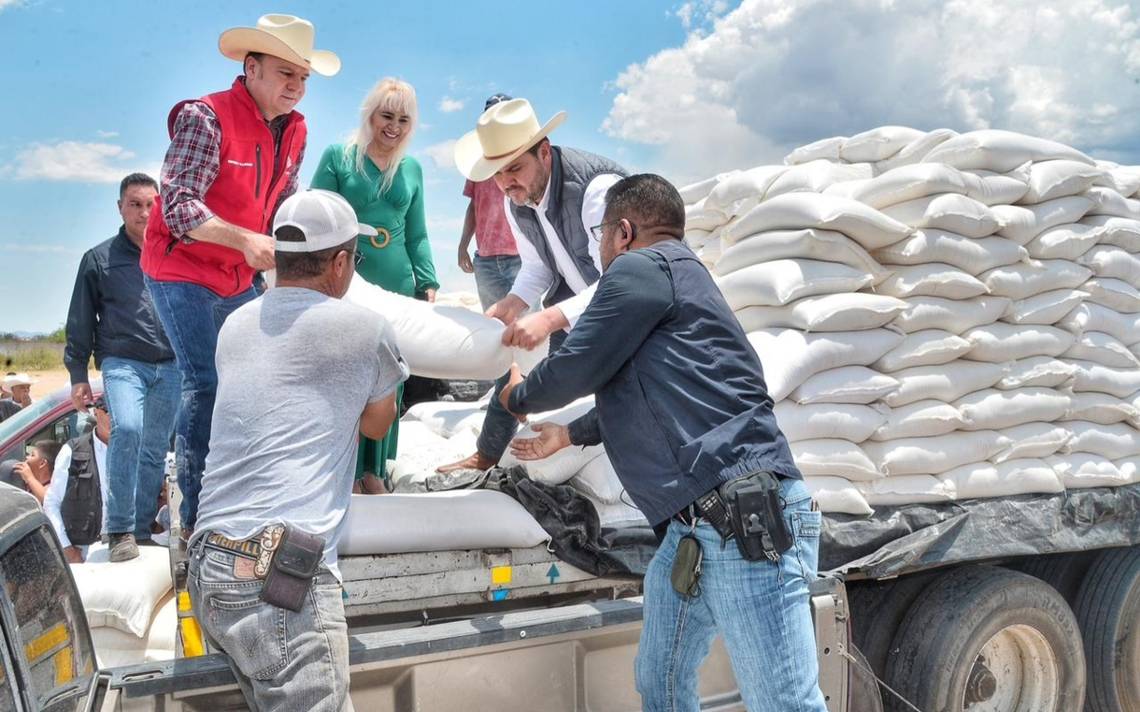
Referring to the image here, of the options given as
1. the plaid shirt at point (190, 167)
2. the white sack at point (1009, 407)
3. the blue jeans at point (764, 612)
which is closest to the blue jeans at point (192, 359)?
the plaid shirt at point (190, 167)

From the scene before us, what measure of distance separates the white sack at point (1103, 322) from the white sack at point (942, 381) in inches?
18.6

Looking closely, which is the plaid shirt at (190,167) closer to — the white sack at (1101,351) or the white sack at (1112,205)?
the white sack at (1101,351)

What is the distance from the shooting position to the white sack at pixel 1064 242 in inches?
161

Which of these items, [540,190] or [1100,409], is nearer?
[540,190]

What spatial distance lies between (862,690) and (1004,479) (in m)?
1.05

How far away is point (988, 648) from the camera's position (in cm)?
377

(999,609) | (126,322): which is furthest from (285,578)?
(999,609)

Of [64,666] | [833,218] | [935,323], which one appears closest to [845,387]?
[935,323]

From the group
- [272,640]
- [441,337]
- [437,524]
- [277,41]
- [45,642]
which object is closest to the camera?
[45,642]

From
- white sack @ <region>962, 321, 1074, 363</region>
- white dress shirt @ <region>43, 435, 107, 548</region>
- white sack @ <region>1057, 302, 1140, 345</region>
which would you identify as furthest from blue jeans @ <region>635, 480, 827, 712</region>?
white dress shirt @ <region>43, 435, 107, 548</region>

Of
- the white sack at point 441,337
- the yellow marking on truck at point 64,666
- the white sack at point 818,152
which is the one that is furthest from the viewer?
the white sack at point 818,152

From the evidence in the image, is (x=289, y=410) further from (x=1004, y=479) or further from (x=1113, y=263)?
(x=1113, y=263)

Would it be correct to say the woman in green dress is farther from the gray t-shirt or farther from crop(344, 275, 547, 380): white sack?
the gray t-shirt

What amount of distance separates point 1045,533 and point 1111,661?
2.64 feet
